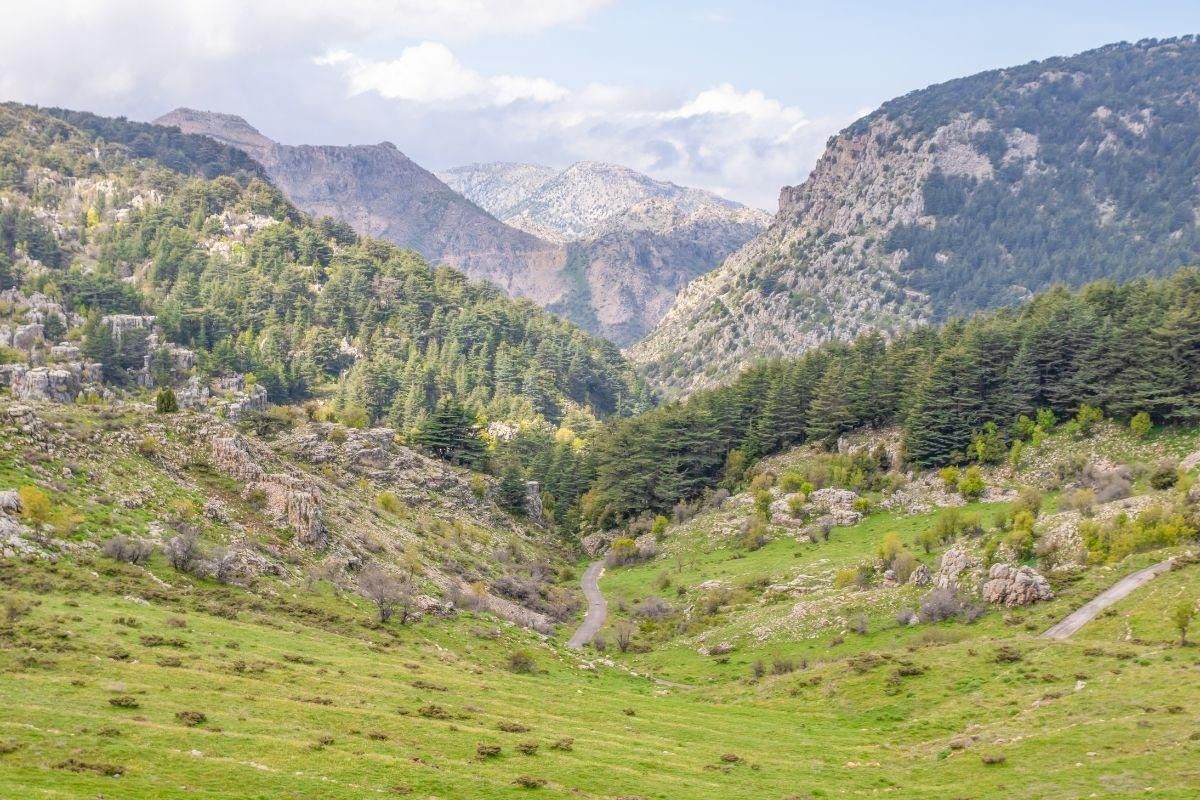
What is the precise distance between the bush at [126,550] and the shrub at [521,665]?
76.2 feet

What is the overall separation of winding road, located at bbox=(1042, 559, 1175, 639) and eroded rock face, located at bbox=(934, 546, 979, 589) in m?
11.0

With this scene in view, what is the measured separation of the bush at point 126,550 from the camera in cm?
5550

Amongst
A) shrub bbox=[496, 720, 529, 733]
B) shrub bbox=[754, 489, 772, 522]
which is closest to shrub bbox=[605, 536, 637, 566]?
shrub bbox=[754, 489, 772, 522]

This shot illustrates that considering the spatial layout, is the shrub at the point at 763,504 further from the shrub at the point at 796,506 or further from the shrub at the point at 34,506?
the shrub at the point at 34,506

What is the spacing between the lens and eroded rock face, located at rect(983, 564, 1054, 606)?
64812 mm

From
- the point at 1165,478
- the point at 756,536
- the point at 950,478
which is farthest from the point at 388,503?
the point at 1165,478

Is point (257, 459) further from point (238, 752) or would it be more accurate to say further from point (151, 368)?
point (151, 368)

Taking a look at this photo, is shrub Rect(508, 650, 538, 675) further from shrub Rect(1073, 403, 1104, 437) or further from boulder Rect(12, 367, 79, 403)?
boulder Rect(12, 367, 79, 403)

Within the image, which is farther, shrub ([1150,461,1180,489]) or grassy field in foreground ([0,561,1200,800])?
shrub ([1150,461,1180,489])

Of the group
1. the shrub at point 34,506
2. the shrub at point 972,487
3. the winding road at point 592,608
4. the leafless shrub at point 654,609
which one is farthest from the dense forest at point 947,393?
the shrub at point 34,506

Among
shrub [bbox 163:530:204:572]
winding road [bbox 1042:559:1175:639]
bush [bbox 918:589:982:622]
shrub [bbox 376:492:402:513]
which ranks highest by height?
shrub [bbox 163:530:204:572]

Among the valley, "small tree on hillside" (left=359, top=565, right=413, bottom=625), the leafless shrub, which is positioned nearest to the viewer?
the valley

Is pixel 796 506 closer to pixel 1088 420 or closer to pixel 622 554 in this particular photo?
pixel 622 554

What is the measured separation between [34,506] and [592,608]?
54604 mm
